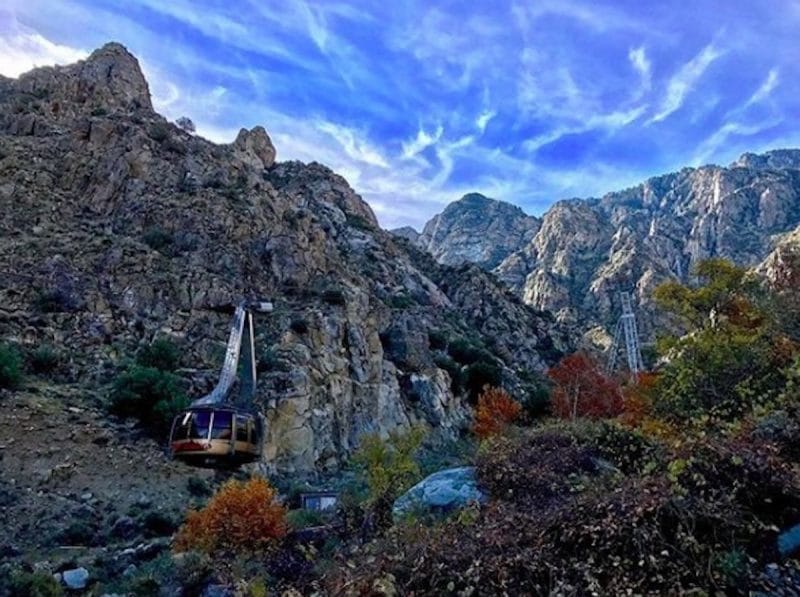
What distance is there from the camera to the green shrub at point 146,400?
30.7 m

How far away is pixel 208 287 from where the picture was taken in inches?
1614

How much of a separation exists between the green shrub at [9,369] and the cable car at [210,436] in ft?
41.4

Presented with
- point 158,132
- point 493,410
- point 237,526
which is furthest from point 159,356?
point 158,132

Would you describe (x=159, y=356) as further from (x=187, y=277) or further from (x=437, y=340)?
(x=437, y=340)

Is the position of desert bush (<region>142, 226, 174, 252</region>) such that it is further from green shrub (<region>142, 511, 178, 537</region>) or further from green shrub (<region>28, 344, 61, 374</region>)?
green shrub (<region>142, 511, 178, 537</region>)

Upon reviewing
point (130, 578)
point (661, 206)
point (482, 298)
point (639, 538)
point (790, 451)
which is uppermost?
point (661, 206)

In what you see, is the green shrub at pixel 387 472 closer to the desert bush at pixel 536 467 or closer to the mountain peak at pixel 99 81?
the desert bush at pixel 536 467

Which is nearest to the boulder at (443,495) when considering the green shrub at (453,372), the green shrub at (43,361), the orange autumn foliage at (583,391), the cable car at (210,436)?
the cable car at (210,436)

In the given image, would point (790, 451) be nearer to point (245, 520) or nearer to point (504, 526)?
point (504, 526)

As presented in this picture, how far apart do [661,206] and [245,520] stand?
204 metres

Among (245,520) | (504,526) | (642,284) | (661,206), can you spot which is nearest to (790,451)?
(504,526)

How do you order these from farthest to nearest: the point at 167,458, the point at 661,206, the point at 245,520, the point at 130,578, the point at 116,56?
the point at 661,206
the point at 116,56
the point at 167,458
the point at 245,520
the point at 130,578

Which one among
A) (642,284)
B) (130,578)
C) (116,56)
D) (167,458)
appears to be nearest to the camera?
(130,578)

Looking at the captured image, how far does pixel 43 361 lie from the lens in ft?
106
